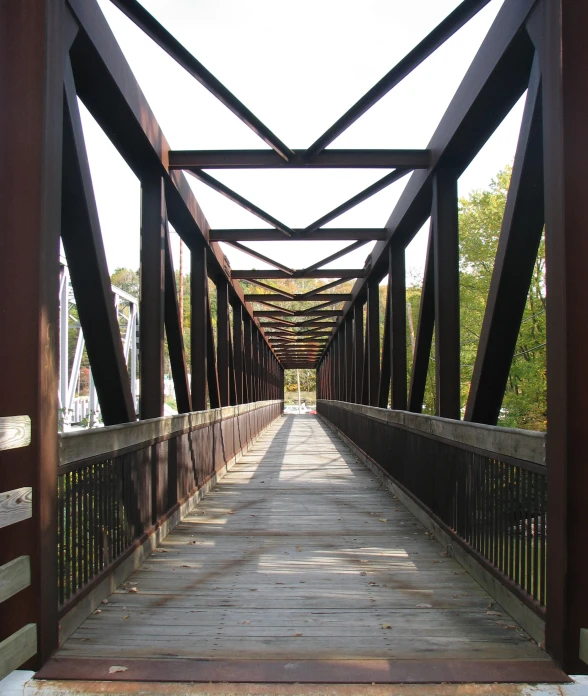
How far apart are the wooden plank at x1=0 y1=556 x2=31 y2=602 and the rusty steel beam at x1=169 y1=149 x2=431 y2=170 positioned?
424cm

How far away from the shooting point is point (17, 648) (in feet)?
7.99

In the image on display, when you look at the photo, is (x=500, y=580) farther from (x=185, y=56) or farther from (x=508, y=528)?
(x=185, y=56)

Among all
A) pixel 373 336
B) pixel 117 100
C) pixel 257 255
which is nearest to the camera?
pixel 117 100

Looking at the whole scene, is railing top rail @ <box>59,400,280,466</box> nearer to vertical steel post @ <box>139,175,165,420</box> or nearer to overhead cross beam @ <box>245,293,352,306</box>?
vertical steel post @ <box>139,175,165,420</box>

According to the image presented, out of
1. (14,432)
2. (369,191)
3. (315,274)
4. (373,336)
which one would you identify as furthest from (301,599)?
(373,336)

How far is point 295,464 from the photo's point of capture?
10641 millimetres

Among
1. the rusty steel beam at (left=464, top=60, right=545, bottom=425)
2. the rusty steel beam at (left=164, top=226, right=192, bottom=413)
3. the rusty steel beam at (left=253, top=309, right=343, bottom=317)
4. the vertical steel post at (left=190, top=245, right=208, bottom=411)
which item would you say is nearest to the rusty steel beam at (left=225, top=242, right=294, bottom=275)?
the vertical steel post at (left=190, top=245, right=208, bottom=411)

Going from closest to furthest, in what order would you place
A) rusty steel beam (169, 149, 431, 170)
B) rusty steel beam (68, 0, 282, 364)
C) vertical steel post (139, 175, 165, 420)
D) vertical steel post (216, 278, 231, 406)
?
rusty steel beam (68, 0, 282, 364), vertical steel post (139, 175, 165, 420), rusty steel beam (169, 149, 431, 170), vertical steel post (216, 278, 231, 406)

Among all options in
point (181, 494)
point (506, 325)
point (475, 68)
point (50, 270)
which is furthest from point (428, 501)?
point (50, 270)

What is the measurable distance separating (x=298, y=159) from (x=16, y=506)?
13.8 ft

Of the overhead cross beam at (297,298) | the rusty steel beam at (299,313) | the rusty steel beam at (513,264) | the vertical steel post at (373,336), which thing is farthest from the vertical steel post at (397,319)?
the rusty steel beam at (299,313)

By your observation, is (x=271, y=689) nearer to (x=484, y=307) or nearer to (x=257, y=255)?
(x=257, y=255)

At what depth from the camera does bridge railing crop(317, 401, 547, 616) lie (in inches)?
115

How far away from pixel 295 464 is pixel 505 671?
26.7 ft
